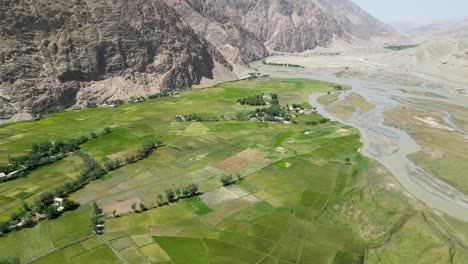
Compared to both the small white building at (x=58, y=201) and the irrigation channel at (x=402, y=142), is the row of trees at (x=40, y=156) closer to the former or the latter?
the small white building at (x=58, y=201)

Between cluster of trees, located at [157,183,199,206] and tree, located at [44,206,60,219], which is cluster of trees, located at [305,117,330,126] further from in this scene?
tree, located at [44,206,60,219]

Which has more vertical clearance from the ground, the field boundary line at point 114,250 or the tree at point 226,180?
the field boundary line at point 114,250

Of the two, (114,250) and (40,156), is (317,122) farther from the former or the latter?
(114,250)

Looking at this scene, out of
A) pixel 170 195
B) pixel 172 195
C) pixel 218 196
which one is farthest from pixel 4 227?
pixel 218 196

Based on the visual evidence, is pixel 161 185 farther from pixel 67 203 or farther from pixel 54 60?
pixel 54 60

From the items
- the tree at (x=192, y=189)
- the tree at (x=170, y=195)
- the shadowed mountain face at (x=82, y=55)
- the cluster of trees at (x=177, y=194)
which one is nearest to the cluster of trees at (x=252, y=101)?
the shadowed mountain face at (x=82, y=55)
